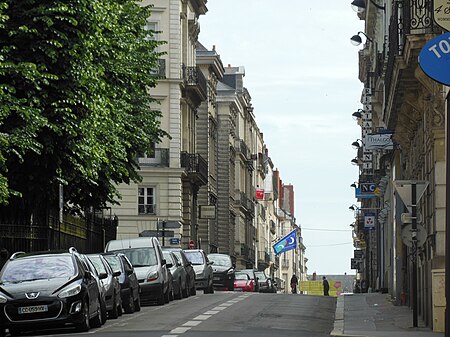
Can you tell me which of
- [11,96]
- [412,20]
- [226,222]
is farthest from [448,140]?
[226,222]

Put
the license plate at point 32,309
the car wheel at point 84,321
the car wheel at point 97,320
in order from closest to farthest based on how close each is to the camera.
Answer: the license plate at point 32,309 < the car wheel at point 84,321 < the car wheel at point 97,320

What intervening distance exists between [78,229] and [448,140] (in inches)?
1446

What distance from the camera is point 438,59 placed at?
14.6 meters

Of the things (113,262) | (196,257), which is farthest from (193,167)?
(113,262)

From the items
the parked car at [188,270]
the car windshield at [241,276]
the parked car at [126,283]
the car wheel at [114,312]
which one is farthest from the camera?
the car windshield at [241,276]

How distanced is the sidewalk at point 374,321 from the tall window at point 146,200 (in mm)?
30891

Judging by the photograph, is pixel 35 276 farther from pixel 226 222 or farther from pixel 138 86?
pixel 226 222

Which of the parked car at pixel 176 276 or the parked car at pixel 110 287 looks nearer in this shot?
the parked car at pixel 110 287

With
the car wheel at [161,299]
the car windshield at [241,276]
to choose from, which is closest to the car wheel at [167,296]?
the car wheel at [161,299]

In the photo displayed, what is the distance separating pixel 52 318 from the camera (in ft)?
84.1

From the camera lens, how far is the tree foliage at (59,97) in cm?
3606

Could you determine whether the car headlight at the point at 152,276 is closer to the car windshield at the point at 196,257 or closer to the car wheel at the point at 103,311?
the car wheel at the point at 103,311

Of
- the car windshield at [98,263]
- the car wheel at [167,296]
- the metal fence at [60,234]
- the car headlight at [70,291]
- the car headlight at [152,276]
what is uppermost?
the metal fence at [60,234]

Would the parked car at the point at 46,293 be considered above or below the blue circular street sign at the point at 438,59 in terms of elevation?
below
